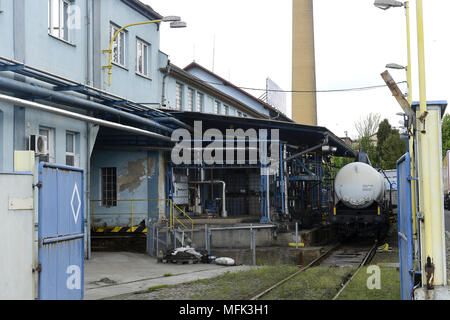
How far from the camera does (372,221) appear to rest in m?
21.4

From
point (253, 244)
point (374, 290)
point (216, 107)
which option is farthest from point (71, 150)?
point (216, 107)

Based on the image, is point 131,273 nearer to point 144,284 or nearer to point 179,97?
point 144,284

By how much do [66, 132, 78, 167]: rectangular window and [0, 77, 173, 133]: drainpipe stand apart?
41.8 inches

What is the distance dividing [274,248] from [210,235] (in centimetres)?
226

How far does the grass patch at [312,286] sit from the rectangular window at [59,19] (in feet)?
31.8

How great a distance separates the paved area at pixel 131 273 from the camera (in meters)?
11.8

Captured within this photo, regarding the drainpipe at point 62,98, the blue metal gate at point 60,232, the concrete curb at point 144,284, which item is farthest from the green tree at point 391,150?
the blue metal gate at point 60,232

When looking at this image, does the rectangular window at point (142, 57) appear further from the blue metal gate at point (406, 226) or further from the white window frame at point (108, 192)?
the blue metal gate at point (406, 226)

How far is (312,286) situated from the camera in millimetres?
11938

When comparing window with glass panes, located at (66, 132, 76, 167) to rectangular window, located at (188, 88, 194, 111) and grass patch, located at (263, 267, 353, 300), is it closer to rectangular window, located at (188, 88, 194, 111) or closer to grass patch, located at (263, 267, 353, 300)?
grass patch, located at (263, 267, 353, 300)

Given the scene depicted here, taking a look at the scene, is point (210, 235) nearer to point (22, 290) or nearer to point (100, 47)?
point (100, 47)

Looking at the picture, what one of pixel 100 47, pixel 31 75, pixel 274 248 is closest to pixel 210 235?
pixel 274 248

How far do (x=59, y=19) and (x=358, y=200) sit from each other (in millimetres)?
12644

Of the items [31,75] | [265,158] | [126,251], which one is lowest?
[126,251]
